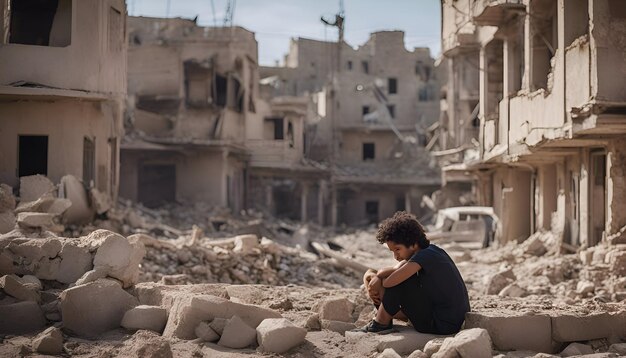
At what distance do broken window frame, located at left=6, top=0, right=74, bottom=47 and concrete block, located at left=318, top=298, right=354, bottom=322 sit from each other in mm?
12404

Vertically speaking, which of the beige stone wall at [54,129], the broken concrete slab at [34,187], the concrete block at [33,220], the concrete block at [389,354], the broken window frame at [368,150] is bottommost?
the concrete block at [389,354]

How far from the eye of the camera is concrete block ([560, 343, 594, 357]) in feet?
21.2

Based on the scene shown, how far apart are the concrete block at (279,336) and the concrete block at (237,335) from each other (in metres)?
0.09

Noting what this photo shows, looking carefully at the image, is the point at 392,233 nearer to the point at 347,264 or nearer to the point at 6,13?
the point at 347,264

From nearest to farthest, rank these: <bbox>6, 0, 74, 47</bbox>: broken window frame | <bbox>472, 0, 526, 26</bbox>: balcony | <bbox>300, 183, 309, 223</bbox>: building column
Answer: <bbox>472, 0, 526, 26</bbox>: balcony
<bbox>6, 0, 74, 47</bbox>: broken window frame
<bbox>300, 183, 309, 223</bbox>: building column

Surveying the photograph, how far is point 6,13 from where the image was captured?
16.8 metres

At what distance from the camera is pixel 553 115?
14.2m

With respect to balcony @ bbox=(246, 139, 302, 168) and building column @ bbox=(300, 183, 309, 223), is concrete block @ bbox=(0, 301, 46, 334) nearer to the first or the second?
balcony @ bbox=(246, 139, 302, 168)

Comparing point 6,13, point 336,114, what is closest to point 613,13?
point 6,13

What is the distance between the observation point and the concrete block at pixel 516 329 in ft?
21.4

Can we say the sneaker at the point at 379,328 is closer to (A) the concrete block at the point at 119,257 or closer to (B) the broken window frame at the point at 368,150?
(A) the concrete block at the point at 119,257

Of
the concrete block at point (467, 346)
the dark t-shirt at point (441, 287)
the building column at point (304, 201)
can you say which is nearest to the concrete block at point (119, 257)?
the dark t-shirt at point (441, 287)

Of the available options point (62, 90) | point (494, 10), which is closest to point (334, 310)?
point (62, 90)

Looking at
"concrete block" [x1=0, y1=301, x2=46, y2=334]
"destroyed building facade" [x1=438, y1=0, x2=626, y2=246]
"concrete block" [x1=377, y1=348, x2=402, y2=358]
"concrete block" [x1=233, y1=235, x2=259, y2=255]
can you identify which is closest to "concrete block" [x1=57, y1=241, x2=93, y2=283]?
"concrete block" [x1=0, y1=301, x2=46, y2=334]
